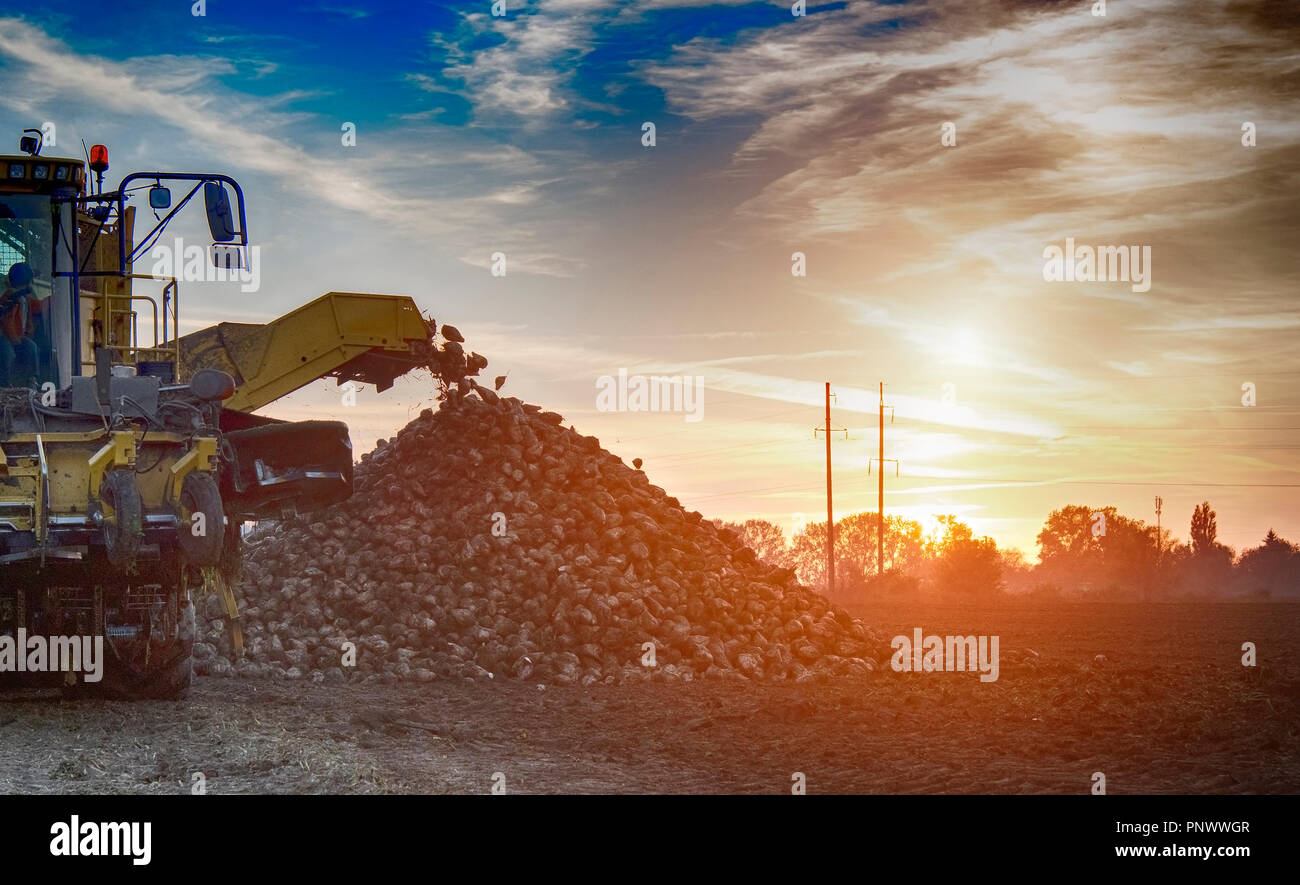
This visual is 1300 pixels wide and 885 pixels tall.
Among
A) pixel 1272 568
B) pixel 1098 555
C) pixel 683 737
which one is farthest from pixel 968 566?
pixel 683 737

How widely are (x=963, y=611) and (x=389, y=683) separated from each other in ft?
95.6

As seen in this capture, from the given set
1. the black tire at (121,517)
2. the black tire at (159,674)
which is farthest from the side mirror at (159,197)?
the black tire at (159,674)

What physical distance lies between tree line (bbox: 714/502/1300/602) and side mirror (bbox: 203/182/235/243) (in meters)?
40.1

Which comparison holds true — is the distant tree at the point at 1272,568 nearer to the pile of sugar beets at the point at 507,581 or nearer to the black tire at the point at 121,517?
the pile of sugar beets at the point at 507,581

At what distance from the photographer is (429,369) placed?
59.5 feet

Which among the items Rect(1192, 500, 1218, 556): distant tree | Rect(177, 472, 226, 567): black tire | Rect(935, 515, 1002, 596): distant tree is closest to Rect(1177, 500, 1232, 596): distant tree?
Rect(1192, 500, 1218, 556): distant tree

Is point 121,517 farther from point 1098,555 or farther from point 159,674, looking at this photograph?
point 1098,555

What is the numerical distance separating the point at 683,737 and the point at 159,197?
710 cm

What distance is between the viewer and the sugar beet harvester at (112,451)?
11281 mm

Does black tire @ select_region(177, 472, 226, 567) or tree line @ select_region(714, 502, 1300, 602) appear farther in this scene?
tree line @ select_region(714, 502, 1300, 602)

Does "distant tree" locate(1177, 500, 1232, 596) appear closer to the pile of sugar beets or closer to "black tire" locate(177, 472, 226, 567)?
the pile of sugar beets

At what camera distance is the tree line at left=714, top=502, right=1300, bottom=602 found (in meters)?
56.7

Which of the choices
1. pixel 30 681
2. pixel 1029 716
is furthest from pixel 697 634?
pixel 30 681
